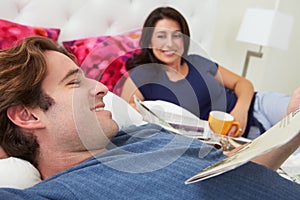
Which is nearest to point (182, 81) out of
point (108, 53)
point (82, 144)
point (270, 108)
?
point (108, 53)

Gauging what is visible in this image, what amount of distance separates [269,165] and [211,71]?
98 cm

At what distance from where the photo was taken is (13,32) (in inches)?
52.6

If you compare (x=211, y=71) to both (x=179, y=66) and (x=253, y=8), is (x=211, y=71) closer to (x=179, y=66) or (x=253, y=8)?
(x=179, y=66)

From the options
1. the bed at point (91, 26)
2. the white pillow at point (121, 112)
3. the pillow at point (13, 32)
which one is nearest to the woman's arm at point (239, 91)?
the bed at point (91, 26)

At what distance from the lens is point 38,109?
86cm

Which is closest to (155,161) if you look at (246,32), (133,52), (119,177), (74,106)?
(119,177)

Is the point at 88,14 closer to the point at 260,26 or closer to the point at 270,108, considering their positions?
the point at 270,108

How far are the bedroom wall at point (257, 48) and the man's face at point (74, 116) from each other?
69.4 inches

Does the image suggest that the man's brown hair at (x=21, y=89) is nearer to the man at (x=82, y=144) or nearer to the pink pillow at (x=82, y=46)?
the man at (x=82, y=144)

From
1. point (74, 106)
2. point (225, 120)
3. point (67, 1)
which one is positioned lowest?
point (225, 120)

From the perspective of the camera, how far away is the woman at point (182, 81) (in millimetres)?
1603

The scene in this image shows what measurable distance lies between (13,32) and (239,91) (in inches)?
45.8

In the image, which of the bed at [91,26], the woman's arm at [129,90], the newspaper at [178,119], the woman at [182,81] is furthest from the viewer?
the woman at [182,81]

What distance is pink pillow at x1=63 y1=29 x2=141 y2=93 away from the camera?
1450 millimetres
